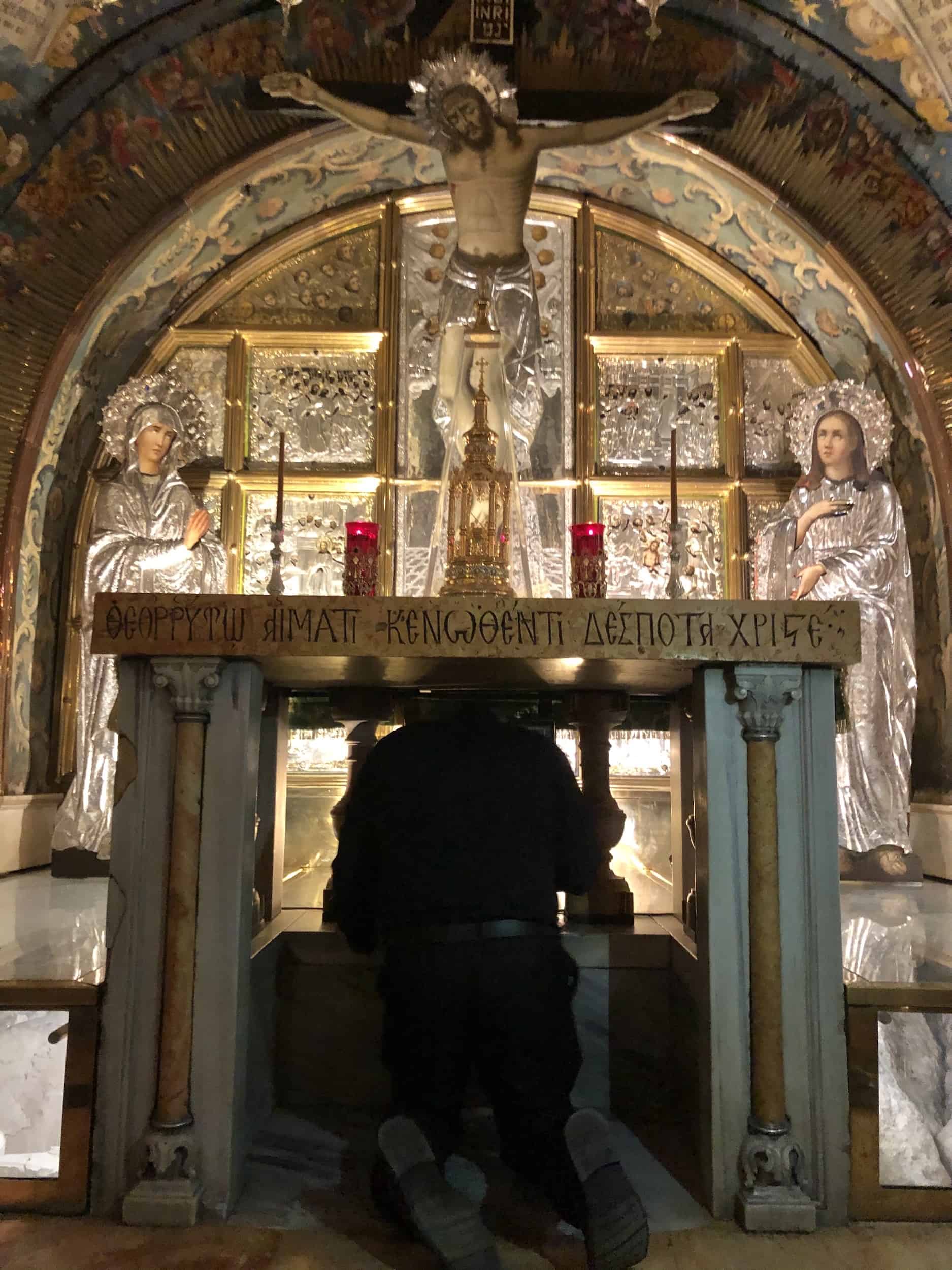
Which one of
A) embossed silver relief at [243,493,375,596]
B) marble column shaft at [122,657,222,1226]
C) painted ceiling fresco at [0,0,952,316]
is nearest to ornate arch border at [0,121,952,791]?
painted ceiling fresco at [0,0,952,316]

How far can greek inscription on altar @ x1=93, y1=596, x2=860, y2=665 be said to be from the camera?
2.51 m

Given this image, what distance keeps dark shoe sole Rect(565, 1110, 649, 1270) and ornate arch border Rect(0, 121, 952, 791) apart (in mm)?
4924

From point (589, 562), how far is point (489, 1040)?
2.16 metres

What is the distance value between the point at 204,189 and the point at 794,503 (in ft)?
14.7

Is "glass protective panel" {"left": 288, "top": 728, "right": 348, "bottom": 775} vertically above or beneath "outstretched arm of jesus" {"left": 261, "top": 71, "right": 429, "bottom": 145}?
beneath

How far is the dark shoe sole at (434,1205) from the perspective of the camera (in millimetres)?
2039

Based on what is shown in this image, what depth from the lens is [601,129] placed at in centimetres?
591

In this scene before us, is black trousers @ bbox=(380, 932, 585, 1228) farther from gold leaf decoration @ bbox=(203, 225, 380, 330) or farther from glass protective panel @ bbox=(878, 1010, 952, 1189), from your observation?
gold leaf decoration @ bbox=(203, 225, 380, 330)

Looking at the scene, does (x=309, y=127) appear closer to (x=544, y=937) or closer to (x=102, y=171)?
(x=102, y=171)

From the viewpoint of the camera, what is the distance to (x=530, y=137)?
19.4 feet

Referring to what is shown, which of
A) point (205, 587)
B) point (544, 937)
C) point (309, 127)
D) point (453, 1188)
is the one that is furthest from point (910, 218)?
point (453, 1188)

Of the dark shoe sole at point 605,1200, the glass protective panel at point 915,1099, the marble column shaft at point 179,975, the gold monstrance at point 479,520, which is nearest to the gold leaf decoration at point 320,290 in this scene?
the gold monstrance at point 479,520

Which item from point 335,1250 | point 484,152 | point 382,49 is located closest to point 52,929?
point 335,1250

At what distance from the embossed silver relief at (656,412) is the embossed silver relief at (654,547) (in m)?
0.29
